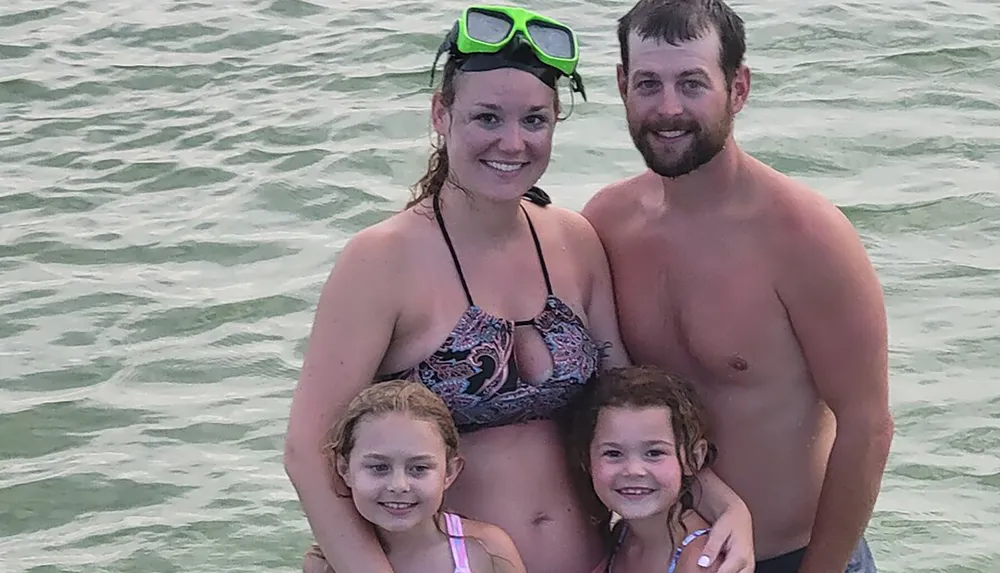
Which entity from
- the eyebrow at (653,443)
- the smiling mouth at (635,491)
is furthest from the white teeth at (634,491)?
the eyebrow at (653,443)

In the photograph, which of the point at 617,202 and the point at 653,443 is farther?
the point at 617,202

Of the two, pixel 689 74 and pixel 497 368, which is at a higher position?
pixel 689 74

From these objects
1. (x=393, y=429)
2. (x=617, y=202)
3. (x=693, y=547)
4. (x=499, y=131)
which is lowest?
(x=693, y=547)

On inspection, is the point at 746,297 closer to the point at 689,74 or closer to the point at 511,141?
the point at 689,74

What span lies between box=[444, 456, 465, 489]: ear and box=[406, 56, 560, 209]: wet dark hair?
68 centimetres

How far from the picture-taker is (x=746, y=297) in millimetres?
4156

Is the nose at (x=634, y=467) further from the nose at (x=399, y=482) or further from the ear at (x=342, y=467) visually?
the ear at (x=342, y=467)

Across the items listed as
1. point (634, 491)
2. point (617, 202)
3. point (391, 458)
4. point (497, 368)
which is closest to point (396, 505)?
point (391, 458)

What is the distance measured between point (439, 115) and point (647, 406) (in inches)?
36.1

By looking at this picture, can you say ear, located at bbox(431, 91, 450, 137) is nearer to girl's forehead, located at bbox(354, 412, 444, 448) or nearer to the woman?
the woman

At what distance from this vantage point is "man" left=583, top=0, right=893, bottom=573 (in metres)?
4.03

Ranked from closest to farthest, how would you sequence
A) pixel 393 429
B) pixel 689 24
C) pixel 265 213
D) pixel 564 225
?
pixel 393 429 < pixel 689 24 < pixel 564 225 < pixel 265 213

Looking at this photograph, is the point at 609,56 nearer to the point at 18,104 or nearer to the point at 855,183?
the point at 855,183

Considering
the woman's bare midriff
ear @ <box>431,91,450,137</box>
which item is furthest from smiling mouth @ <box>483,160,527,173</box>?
the woman's bare midriff
